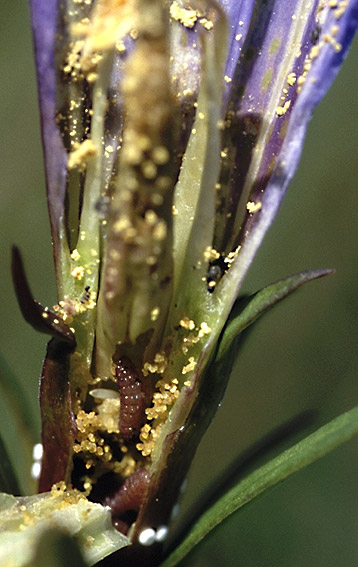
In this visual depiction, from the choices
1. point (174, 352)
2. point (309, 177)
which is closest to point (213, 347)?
point (174, 352)

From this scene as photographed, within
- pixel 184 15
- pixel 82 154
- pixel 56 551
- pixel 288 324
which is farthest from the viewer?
pixel 288 324

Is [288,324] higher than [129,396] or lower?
lower

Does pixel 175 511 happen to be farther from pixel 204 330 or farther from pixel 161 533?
pixel 204 330

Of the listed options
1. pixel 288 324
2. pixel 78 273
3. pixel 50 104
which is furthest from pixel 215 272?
pixel 288 324

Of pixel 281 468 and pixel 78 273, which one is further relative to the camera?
pixel 78 273

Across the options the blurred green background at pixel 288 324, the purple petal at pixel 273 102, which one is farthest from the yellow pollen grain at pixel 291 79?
the blurred green background at pixel 288 324

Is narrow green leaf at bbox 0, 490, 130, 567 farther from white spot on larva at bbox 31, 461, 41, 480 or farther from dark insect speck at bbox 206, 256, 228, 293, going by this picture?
dark insect speck at bbox 206, 256, 228, 293

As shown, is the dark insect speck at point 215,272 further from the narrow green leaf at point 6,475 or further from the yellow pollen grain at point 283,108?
the narrow green leaf at point 6,475
